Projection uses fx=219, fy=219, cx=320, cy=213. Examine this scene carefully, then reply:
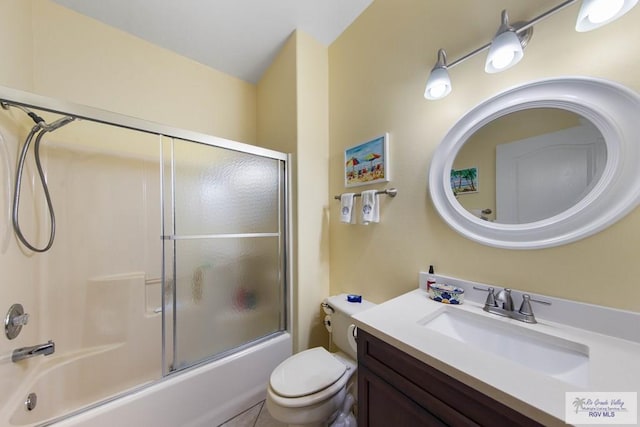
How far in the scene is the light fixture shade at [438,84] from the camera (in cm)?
103

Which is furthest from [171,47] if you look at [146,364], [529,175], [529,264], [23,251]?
[529,264]

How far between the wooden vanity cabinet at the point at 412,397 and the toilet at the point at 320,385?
27cm

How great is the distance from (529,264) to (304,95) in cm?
170

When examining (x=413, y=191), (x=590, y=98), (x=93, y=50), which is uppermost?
(x=93, y=50)

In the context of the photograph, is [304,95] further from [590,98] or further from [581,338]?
[581,338]

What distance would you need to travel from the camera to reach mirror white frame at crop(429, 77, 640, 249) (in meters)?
0.70

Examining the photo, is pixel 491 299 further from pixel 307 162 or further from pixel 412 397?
pixel 307 162

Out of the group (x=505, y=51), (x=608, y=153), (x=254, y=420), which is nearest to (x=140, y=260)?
(x=254, y=420)

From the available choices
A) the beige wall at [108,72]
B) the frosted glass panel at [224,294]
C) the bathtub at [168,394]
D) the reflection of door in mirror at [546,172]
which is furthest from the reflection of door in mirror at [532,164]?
the beige wall at [108,72]

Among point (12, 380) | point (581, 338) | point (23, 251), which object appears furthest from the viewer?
point (23, 251)

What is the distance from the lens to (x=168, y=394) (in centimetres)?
120

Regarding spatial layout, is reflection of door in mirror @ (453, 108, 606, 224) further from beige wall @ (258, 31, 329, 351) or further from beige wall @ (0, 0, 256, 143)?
beige wall @ (0, 0, 256, 143)

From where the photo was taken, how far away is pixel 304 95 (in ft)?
5.63

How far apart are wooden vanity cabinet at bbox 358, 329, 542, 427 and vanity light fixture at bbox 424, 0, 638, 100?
1106 mm
